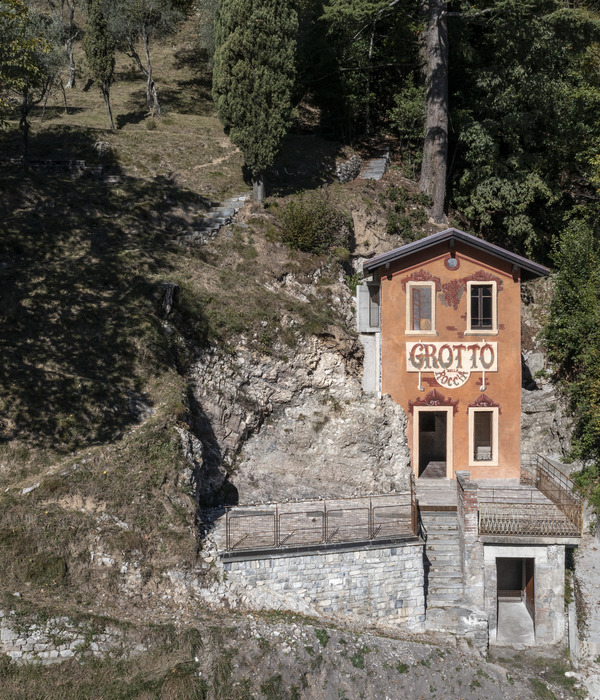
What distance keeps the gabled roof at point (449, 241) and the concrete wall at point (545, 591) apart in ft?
28.8

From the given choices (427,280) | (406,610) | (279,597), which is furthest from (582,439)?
(279,597)

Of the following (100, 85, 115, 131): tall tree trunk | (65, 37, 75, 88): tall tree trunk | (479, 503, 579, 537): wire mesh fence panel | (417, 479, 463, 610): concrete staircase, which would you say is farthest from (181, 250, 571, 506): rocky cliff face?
(65, 37, 75, 88): tall tree trunk

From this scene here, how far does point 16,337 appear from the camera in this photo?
20.1m

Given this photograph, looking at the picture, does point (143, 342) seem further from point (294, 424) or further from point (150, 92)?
point (150, 92)

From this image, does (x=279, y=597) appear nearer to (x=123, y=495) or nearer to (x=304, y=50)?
(x=123, y=495)

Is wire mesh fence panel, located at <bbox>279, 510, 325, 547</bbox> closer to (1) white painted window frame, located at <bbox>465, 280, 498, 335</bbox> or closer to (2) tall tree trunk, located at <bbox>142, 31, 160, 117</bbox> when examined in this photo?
(1) white painted window frame, located at <bbox>465, 280, 498, 335</bbox>

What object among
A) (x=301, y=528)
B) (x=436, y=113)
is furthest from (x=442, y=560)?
(x=436, y=113)

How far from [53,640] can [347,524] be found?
7870 millimetres

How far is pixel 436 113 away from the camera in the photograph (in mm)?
29516

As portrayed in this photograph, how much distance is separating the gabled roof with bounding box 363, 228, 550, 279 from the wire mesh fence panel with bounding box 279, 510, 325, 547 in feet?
26.5

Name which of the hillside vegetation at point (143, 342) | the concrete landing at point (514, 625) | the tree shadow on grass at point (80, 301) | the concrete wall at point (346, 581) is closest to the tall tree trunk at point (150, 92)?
the hillside vegetation at point (143, 342)

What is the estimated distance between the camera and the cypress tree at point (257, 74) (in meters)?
27.6

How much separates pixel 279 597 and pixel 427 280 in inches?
434

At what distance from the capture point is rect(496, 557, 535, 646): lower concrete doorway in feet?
61.3
